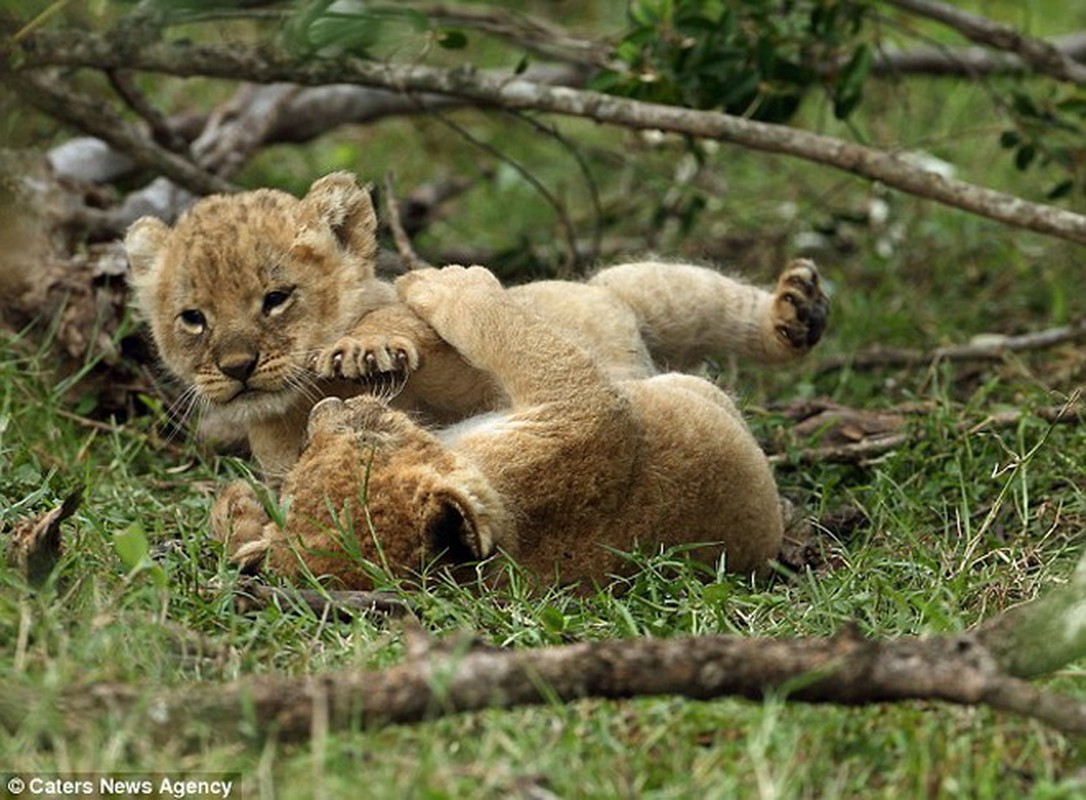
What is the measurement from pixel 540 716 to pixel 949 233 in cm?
589

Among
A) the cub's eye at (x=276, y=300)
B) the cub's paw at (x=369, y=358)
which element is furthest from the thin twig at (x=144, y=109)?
the cub's paw at (x=369, y=358)

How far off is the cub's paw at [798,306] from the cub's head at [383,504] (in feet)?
5.87

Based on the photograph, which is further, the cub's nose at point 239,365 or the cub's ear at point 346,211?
the cub's ear at point 346,211

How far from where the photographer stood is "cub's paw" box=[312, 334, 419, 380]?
5.07 metres

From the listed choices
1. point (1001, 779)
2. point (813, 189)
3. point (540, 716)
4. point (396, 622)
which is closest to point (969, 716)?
point (1001, 779)

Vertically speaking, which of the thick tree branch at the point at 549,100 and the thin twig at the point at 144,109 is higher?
the thick tree branch at the point at 549,100

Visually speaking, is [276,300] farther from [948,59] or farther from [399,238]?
[948,59]

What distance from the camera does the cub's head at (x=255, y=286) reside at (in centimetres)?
521

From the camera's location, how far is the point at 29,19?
6238 millimetres

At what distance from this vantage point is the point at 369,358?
5.08 m

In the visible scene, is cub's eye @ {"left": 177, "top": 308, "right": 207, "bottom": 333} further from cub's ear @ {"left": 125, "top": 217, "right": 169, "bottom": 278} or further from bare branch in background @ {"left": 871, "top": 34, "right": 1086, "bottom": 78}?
bare branch in background @ {"left": 871, "top": 34, "right": 1086, "bottom": 78}

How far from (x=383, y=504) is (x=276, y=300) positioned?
35.7 inches

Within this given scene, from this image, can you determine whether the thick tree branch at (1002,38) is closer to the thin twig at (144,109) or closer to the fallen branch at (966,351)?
→ the fallen branch at (966,351)

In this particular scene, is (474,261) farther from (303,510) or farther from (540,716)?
(540,716)
